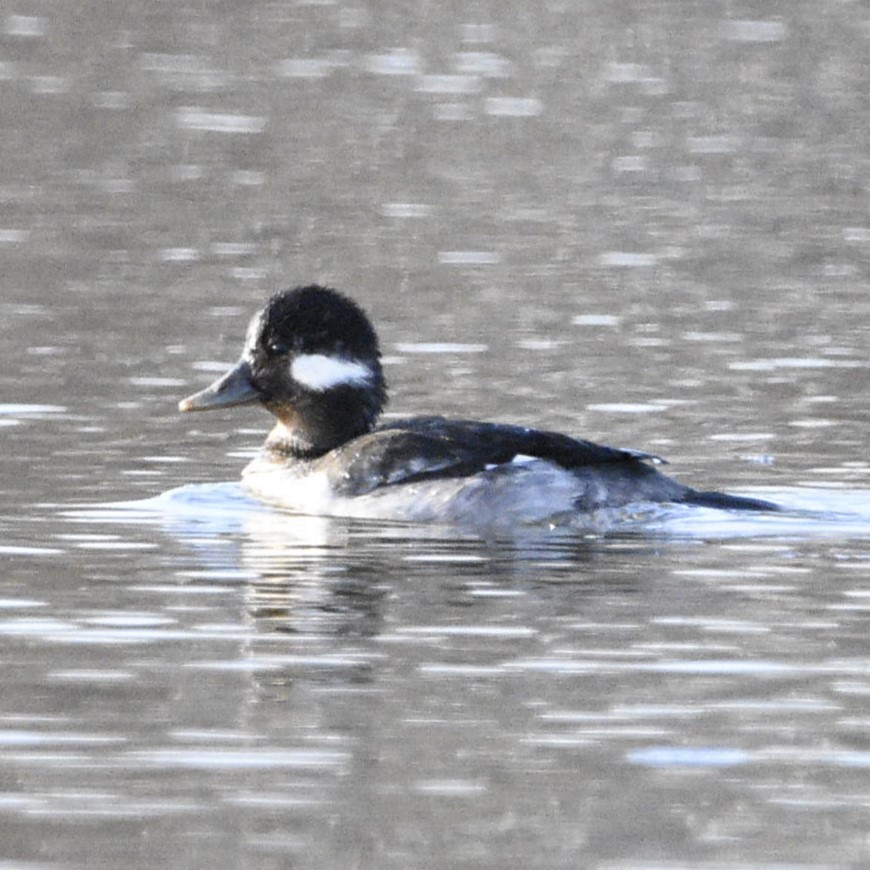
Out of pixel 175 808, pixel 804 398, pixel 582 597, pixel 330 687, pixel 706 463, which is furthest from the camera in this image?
pixel 804 398

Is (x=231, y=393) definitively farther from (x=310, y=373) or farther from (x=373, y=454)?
(x=373, y=454)

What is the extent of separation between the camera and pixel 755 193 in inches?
951

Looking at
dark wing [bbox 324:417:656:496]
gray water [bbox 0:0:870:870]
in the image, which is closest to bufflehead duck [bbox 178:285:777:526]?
dark wing [bbox 324:417:656:496]

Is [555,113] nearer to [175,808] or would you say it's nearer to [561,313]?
[561,313]

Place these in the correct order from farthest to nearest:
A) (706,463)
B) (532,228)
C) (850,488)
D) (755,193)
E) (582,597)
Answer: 1. (755,193)
2. (532,228)
3. (706,463)
4. (850,488)
5. (582,597)

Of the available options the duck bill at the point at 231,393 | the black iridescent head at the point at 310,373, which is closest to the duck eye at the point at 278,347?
the black iridescent head at the point at 310,373

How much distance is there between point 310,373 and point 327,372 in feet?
0.29

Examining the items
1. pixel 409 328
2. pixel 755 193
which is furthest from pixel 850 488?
pixel 755 193

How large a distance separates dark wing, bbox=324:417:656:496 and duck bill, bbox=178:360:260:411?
1.02 meters

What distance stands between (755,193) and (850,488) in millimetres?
11419

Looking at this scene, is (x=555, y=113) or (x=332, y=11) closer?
(x=555, y=113)

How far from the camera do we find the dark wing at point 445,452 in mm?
12516

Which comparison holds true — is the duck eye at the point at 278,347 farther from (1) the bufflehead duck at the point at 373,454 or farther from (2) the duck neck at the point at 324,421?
(2) the duck neck at the point at 324,421

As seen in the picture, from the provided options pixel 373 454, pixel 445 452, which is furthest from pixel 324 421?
pixel 445 452
